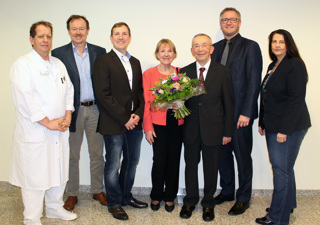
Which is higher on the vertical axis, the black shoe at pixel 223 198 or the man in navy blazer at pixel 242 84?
the man in navy blazer at pixel 242 84

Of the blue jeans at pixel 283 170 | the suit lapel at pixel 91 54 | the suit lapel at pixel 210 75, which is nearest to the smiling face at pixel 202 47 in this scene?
the suit lapel at pixel 210 75

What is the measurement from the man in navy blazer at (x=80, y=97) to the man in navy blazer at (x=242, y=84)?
147cm

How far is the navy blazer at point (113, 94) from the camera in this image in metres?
3.01

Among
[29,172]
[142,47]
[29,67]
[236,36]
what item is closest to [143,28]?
[142,47]

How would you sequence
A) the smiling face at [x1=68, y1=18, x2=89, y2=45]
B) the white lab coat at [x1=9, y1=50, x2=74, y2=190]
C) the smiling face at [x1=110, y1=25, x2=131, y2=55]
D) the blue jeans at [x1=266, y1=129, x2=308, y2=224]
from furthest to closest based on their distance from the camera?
the smiling face at [x1=68, y1=18, x2=89, y2=45] < the smiling face at [x1=110, y1=25, x2=131, y2=55] < the blue jeans at [x1=266, y1=129, x2=308, y2=224] < the white lab coat at [x1=9, y1=50, x2=74, y2=190]

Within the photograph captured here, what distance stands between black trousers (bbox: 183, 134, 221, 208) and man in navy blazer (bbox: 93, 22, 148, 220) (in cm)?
60

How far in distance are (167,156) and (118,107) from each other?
2.57 ft

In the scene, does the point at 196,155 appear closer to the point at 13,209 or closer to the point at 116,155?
the point at 116,155

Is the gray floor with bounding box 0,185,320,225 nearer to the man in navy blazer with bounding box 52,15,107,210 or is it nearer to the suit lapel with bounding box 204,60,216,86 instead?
the man in navy blazer with bounding box 52,15,107,210

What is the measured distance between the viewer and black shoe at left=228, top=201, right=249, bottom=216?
336 cm

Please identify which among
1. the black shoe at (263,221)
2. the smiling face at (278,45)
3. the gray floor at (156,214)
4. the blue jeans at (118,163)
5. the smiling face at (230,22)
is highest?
the smiling face at (230,22)

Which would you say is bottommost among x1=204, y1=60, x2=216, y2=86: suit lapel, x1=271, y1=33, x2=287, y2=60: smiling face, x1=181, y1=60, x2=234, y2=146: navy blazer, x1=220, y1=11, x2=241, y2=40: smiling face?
x1=181, y1=60, x2=234, y2=146: navy blazer

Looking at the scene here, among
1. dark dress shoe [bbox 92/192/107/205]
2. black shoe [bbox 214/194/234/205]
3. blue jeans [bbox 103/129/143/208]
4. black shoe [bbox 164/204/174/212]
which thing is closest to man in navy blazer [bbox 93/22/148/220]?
blue jeans [bbox 103/129/143/208]

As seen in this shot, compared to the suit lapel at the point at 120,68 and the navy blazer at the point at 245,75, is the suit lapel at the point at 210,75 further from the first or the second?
the suit lapel at the point at 120,68
